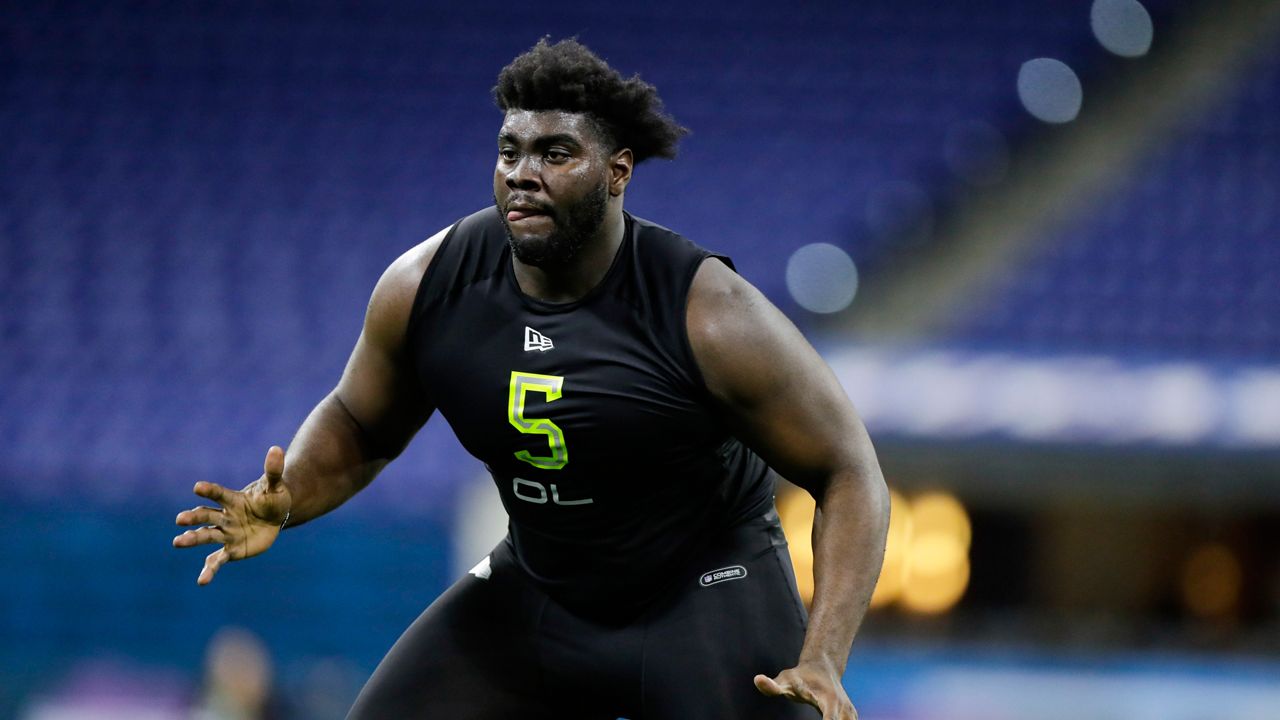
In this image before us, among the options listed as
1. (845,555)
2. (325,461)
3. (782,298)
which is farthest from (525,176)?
(782,298)

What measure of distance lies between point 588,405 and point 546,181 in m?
0.49

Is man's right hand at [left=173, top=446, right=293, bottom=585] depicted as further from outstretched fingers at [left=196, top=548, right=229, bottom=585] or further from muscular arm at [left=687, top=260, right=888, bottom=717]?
muscular arm at [left=687, top=260, right=888, bottom=717]

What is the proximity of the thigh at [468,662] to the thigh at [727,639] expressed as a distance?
0.99ft

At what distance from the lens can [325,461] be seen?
354 cm

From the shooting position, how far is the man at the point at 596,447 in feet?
10.6

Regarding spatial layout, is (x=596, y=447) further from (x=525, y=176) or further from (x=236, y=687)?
(x=236, y=687)

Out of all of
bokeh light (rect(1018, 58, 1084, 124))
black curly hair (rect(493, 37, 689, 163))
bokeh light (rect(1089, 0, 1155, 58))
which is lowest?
black curly hair (rect(493, 37, 689, 163))

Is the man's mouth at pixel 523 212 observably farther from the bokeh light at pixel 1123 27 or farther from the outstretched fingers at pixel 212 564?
the bokeh light at pixel 1123 27

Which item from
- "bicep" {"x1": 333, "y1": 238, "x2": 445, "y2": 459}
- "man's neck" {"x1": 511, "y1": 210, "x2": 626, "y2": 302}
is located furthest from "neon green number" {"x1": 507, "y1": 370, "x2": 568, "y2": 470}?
"bicep" {"x1": 333, "y1": 238, "x2": 445, "y2": 459}

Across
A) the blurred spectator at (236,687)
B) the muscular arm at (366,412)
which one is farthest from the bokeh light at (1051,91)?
the muscular arm at (366,412)

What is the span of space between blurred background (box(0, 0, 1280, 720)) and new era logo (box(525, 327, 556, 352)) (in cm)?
580

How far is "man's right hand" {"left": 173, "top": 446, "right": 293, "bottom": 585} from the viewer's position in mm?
3174

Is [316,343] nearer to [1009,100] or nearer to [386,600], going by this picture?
[386,600]

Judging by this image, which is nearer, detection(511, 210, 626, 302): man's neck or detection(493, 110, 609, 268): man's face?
detection(493, 110, 609, 268): man's face
